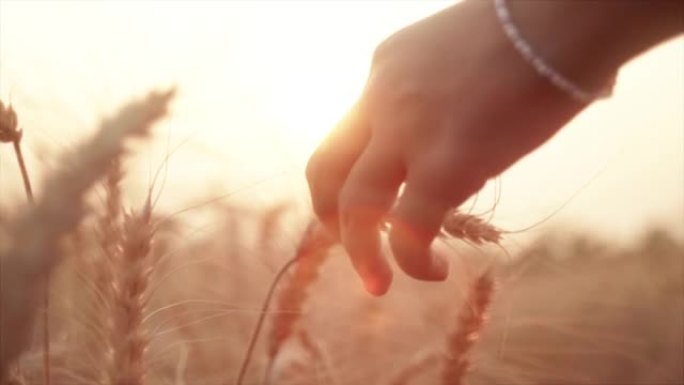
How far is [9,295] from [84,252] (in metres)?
0.77

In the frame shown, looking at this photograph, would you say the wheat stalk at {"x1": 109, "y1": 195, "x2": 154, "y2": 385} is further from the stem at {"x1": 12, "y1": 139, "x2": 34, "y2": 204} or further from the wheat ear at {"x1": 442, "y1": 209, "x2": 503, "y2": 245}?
the wheat ear at {"x1": 442, "y1": 209, "x2": 503, "y2": 245}

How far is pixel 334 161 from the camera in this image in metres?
1.26

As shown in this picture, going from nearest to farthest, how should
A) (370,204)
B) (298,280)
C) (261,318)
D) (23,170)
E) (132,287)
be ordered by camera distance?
1. (370,204)
2. (132,287)
3. (23,170)
4. (261,318)
5. (298,280)

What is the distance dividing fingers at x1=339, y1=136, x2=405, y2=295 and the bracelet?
14 centimetres

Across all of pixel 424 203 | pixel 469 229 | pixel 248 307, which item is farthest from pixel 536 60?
pixel 248 307

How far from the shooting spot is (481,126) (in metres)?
1.09

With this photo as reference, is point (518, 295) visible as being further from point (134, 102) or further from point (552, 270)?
point (134, 102)

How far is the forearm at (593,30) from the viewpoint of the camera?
107 cm

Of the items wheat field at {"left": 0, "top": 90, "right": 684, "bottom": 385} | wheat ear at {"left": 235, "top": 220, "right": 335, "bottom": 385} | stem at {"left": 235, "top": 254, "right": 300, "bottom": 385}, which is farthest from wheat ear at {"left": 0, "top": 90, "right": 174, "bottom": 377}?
wheat ear at {"left": 235, "top": 220, "right": 335, "bottom": 385}

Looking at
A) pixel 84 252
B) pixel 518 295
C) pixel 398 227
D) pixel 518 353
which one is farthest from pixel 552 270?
pixel 398 227

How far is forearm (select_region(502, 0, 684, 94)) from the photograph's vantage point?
1065 millimetres

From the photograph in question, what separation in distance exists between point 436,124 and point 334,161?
0.18m

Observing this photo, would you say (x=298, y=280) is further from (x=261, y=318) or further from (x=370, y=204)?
(x=370, y=204)

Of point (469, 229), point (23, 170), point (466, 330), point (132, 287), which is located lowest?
point (466, 330)
